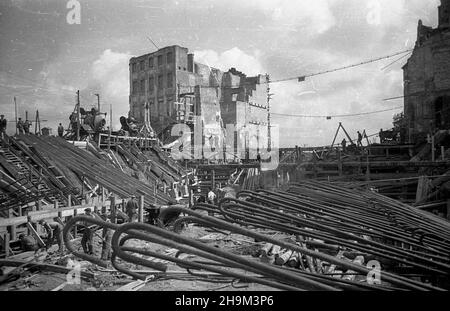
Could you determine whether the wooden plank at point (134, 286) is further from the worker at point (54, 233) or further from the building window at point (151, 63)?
the building window at point (151, 63)

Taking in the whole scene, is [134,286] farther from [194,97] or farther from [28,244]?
[194,97]

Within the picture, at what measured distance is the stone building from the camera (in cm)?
2769

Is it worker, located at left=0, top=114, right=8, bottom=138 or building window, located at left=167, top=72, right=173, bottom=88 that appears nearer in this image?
worker, located at left=0, top=114, right=8, bottom=138

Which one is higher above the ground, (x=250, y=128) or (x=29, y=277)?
(x=250, y=128)

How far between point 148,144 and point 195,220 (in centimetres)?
2584

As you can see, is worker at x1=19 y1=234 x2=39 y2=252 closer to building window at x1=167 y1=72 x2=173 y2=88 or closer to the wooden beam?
the wooden beam

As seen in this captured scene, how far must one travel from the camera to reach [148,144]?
1105 inches

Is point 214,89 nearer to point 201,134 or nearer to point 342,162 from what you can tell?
point 201,134

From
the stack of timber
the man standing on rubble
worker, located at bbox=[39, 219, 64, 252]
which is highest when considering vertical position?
the man standing on rubble

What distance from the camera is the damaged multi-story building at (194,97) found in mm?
46188

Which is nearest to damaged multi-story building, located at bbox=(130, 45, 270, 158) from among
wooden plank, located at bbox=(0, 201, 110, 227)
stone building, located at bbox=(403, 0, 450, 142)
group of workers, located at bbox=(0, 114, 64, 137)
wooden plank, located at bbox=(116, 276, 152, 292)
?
group of workers, located at bbox=(0, 114, 64, 137)

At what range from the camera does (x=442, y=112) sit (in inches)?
1092

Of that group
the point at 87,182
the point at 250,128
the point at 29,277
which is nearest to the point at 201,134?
the point at 250,128

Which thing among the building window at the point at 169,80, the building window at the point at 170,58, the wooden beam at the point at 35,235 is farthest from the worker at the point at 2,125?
the building window at the point at 170,58
